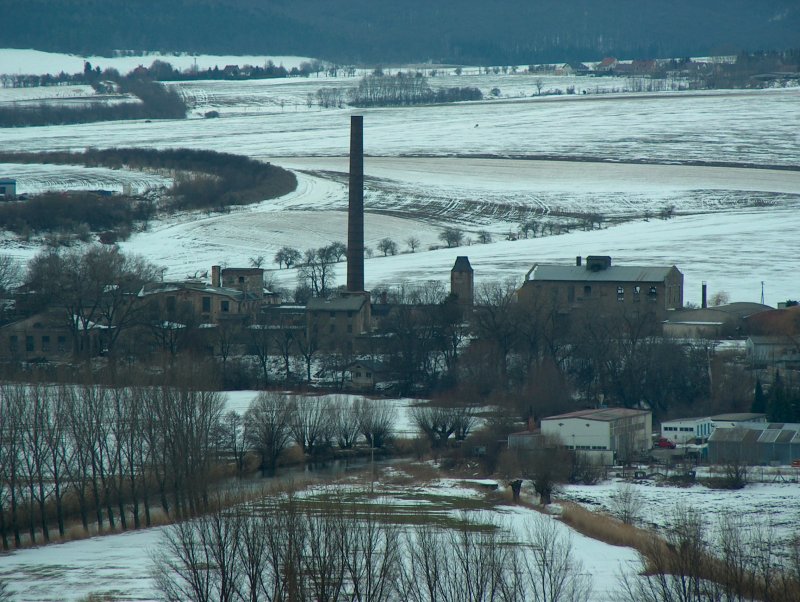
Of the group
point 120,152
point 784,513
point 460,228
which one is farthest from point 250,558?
point 120,152

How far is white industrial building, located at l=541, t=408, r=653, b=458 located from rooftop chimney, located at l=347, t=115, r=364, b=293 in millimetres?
16861

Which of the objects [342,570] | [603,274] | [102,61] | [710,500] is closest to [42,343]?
[603,274]

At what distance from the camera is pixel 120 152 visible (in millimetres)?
86938

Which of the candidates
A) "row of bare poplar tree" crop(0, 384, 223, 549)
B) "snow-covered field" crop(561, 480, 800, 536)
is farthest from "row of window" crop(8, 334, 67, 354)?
"snow-covered field" crop(561, 480, 800, 536)

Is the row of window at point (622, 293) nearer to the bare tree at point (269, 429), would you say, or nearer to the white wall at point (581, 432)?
the white wall at point (581, 432)

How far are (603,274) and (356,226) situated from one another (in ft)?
27.7

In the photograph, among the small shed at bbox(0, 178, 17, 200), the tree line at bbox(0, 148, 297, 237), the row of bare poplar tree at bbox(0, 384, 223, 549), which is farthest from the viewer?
the small shed at bbox(0, 178, 17, 200)

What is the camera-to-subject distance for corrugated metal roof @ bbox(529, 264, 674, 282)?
151 feet

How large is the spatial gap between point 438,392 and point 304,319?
8.34 metres

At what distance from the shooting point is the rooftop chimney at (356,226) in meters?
47.3

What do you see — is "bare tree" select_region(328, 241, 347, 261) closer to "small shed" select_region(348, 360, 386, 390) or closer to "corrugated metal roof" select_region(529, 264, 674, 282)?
"corrugated metal roof" select_region(529, 264, 674, 282)

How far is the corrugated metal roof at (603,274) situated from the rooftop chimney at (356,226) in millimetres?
5708

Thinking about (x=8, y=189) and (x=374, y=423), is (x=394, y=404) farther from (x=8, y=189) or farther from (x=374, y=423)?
(x=8, y=189)

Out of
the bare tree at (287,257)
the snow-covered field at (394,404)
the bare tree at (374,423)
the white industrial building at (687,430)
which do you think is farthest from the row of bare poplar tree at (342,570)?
the bare tree at (287,257)
